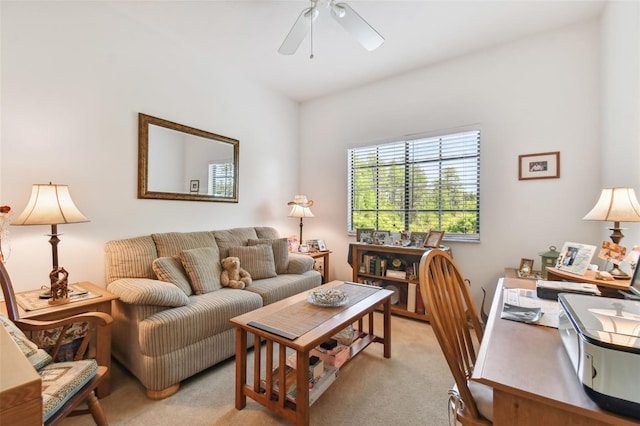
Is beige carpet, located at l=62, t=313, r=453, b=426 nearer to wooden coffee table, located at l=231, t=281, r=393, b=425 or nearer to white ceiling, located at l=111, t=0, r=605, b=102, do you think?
wooden coffee table, located at l=231, t=281, r=393, b=425

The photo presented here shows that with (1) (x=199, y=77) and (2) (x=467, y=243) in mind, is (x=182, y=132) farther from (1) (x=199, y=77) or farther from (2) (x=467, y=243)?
(2) (x=467, y=243)

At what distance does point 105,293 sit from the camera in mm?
1917

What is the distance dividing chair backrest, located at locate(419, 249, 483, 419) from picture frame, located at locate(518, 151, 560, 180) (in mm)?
1990

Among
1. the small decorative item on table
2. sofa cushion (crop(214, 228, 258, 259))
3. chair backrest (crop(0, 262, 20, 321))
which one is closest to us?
chair backrest (crop(0, 262, 20, 321))

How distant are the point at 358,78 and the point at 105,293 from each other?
11.2ft

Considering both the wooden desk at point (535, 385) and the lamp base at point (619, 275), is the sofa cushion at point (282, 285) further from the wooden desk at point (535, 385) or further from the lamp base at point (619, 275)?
the lamp base at point (619, 275)

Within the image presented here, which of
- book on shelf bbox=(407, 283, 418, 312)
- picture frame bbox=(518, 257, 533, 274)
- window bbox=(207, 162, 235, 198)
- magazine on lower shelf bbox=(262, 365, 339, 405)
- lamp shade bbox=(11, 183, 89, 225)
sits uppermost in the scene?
window bbox=(207, 162, 235, 198)

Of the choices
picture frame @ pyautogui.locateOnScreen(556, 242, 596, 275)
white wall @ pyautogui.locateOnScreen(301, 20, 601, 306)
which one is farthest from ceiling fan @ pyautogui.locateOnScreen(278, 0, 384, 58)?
picture frame @ pyautogui.locateOnScreen(556, 242, 596, 275)

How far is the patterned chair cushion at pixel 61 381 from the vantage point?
1120 millimetres

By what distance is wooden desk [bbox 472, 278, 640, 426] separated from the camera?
0.64 meters

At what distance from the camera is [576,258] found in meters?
1.96

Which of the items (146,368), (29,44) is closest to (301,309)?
(146,368)

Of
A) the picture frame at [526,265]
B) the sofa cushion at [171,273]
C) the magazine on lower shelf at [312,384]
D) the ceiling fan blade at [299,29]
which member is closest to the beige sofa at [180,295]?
the sofa cushion at [171,273]

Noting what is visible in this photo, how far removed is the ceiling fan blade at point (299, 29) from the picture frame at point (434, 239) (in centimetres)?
224
